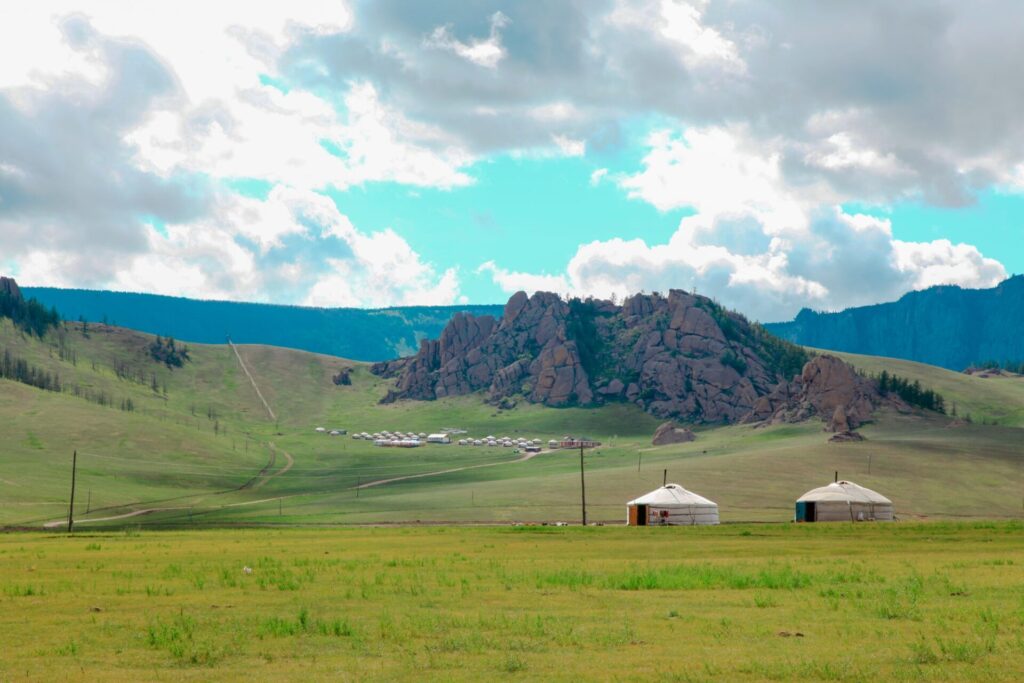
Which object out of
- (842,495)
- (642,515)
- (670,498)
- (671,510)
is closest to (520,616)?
(671,510)

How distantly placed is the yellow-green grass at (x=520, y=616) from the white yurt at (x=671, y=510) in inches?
1939

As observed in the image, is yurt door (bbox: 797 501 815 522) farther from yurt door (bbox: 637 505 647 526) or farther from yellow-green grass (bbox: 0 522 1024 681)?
yellow-green grass (bbox: 0 522 1024 681)

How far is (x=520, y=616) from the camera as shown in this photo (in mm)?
32781

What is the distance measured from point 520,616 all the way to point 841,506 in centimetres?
9180

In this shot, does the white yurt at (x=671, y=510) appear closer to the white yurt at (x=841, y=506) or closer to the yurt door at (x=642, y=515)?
the yurt door at (x=642, y=515)

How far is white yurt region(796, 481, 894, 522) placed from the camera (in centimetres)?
11738

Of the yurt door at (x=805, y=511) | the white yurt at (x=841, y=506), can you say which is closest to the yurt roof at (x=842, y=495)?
the white yurt at (x=841, y=506)

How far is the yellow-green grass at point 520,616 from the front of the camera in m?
24.8

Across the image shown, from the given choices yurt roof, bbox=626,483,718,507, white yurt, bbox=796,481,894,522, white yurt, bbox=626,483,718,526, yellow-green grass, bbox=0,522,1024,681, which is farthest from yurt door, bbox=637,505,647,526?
yellow-green grass, bbox=0,522,1024,681

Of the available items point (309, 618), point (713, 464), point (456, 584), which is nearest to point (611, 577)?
point (456, 584)

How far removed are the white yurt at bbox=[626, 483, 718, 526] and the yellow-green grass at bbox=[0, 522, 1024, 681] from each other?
162 feet

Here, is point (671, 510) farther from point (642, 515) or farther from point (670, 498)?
point (642, 515)

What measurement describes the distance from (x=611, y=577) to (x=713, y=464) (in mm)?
146976

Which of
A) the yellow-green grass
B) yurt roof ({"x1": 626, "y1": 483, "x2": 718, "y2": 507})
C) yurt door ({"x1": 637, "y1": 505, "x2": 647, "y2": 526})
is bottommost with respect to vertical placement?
yurt door ({"x1": 637, "y1": 505, "x2": 647, "y2": 526})
